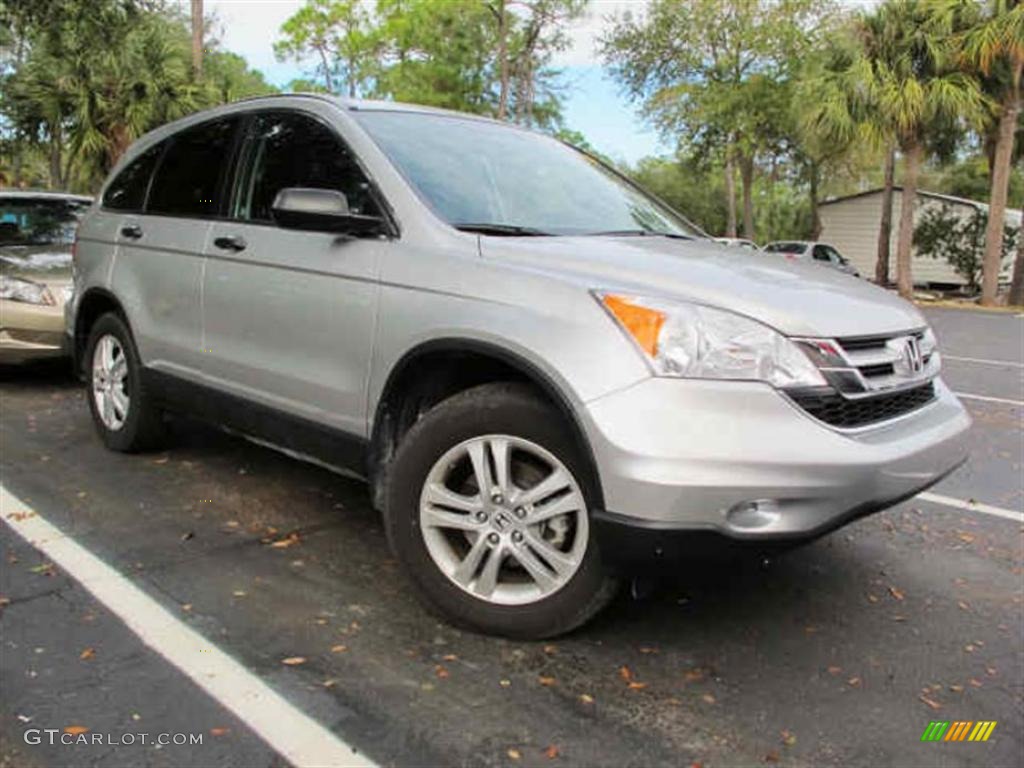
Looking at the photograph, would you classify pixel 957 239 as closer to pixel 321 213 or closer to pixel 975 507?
pixel 975 507

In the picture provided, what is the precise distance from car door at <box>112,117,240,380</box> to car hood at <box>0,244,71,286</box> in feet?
7.60

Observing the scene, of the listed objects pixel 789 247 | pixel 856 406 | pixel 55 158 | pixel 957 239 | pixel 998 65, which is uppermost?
pixel 998 65

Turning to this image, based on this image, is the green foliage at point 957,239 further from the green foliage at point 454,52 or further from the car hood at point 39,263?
the car hood at point 39,263

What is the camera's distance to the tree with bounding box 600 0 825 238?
106ft

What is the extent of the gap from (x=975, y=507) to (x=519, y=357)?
10.5ft

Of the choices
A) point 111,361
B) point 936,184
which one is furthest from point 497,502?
point 936,184

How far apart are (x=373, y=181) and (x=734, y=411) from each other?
1680mm

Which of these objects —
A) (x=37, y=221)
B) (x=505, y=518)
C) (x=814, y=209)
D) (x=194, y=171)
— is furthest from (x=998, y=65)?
(x=505, y=518)

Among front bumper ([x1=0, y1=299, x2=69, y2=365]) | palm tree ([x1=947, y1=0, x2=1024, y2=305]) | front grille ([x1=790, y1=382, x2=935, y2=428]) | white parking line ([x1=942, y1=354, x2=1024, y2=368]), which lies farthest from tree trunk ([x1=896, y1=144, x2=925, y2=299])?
front grille ([x1=790, y1=382, x2=935, y2=428])

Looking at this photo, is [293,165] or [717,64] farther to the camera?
[717,64]

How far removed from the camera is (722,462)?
265 cm

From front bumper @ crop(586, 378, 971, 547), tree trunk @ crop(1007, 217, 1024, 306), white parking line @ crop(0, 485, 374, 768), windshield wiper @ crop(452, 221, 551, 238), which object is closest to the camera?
white parking line @ crop(0, 485, 374, 768)

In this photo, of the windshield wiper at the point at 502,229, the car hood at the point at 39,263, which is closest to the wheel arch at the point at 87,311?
the car hood at the point at 39,263

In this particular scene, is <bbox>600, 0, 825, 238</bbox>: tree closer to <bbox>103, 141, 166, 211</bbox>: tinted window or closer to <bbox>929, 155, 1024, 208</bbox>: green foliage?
<bbox>929, 155, 1024, 208</bbox>: green foliage
